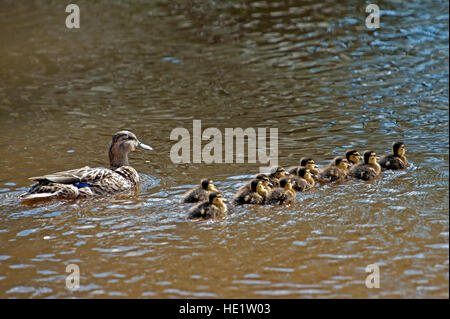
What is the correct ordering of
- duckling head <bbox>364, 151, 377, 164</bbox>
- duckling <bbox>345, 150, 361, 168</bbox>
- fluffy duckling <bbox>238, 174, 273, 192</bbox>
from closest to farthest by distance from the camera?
1. fluffy duckling <bbox>238, 174, 273, 192</bbox>
2. duckling head <bbox>364, 151, 377, 164</bbox>
3. duckling <bbox>345, 150, 361, 168</bbox>

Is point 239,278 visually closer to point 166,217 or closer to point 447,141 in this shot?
point 166,217

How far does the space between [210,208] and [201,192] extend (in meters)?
0.41

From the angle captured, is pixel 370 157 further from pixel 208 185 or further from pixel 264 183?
pixel 208 185

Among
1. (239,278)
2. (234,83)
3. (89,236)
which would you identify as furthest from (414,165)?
(234,83)

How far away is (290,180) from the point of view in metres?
5.95

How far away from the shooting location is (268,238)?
5.14 meters

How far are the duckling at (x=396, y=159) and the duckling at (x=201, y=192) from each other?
5.74 ft

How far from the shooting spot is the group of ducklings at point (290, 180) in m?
5.58

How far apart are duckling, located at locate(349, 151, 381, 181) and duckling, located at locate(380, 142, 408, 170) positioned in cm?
11

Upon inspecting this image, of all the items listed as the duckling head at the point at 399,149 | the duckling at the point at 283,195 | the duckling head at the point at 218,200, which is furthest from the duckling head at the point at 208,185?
the duckling head at the point at 399,149

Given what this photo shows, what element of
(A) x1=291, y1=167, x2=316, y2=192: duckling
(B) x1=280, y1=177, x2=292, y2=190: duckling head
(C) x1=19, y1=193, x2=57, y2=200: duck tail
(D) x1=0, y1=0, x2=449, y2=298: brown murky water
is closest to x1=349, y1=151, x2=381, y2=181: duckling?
(D) x1=0, y1=0, x2=449, y2=298: brown murky water

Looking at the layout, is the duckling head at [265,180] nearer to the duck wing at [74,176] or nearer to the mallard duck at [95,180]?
the mallard duck at [95,180]

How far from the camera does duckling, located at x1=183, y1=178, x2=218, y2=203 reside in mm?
5883

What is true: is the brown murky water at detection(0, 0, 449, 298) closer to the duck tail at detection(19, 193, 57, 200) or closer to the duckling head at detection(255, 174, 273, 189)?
the duck tail at detection(19, 193, 57, 200)
